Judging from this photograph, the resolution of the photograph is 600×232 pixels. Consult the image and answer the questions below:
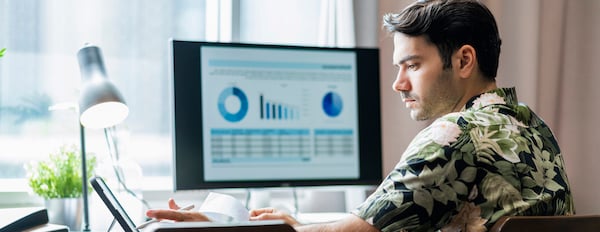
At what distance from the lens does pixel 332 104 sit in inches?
80.2

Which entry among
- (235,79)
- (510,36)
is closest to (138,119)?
(235,79)

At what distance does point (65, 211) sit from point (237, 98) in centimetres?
50

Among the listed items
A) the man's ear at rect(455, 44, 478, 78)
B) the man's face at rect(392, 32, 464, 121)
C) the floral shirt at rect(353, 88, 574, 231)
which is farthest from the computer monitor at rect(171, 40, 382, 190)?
the floral shirt at rect(353, 88, 574, 231)

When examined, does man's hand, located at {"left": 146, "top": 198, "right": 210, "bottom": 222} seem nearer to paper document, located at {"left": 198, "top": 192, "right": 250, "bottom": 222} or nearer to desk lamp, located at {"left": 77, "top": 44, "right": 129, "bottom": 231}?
paper document, located at {"left": 198, "top": 192, "right": 250, "bottom": 222}

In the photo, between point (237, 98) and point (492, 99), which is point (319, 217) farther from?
point (492, 99)

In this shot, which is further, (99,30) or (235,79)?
(99,30)

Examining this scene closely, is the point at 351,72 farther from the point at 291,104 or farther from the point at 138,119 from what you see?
the point at 138,119

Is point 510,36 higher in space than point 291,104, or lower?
higher

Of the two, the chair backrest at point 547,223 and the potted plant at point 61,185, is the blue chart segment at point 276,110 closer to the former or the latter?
the potted plant at point 61,185

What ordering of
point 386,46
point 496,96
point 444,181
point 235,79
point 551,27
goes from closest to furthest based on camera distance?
1. point 444,181
2. point 496,96
3. point 235,79
4. point 386,46
5. point 551,27

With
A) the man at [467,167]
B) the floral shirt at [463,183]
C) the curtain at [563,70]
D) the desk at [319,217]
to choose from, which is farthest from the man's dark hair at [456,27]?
the curtain at [563,70]

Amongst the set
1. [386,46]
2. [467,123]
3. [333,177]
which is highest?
[386,46]

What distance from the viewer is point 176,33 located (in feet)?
7.62

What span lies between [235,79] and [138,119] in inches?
18.0
